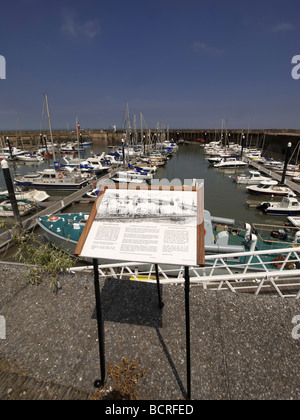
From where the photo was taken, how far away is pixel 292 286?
5.80 metres

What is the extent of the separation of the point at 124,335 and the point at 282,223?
1839cm

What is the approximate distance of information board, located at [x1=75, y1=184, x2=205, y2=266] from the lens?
8.16 ft

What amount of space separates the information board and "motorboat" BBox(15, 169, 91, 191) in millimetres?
24201

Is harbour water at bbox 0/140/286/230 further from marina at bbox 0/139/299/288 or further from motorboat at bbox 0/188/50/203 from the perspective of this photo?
motorboat at bbox 0/188/50/203

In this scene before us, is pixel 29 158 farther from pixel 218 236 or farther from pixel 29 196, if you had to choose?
pixel 218 236

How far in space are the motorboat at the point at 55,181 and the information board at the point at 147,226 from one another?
79.4 ft

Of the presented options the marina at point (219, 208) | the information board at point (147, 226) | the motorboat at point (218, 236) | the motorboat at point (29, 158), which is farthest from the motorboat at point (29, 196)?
the motorboat at point (29, 158)

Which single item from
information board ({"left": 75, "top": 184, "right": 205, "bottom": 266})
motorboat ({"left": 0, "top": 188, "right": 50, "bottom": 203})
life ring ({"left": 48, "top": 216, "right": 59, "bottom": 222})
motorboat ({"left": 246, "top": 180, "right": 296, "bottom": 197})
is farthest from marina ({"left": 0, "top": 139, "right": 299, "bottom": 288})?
information board ({"left": 75, "top": 184, "right": 205, "bottom": 266})

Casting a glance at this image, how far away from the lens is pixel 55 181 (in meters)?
25.8

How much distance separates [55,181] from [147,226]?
85.4ft

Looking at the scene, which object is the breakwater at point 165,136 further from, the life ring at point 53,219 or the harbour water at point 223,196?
the life ring at point 53,219

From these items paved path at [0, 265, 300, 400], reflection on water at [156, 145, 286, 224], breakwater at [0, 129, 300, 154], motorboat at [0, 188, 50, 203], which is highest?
breakwater at [0, 129, 300, 154]

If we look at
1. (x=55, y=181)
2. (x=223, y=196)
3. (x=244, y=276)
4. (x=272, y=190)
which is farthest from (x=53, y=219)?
(x=272, y=190)
